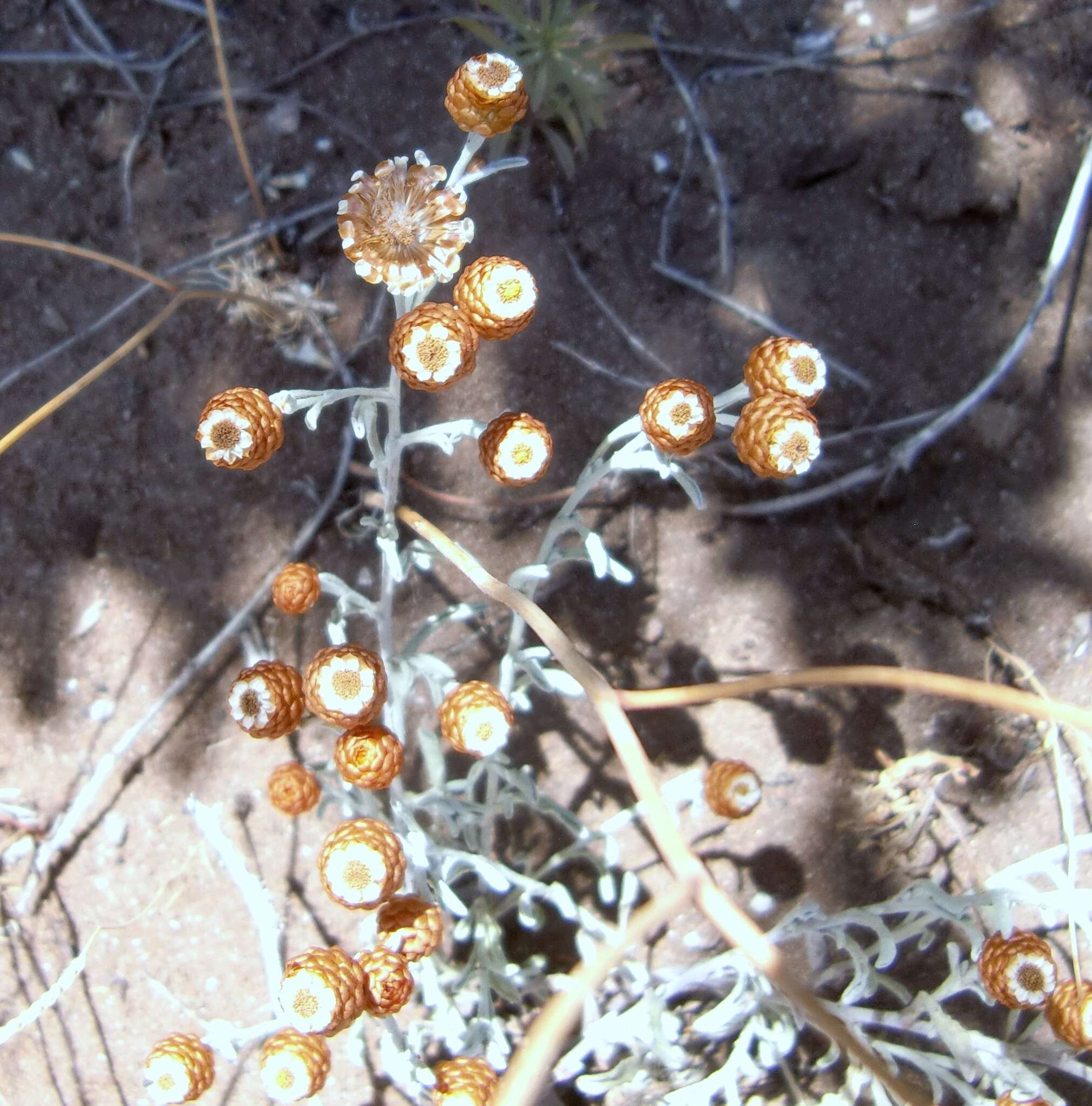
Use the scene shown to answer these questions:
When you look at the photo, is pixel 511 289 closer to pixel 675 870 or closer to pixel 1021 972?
pixel 675 870

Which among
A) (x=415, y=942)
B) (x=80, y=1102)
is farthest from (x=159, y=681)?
(x=415, y=942)

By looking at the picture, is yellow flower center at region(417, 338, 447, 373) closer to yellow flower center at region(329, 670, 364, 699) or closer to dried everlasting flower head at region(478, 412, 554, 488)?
dried everlasting flower head at region(478, 412, 554, 488)

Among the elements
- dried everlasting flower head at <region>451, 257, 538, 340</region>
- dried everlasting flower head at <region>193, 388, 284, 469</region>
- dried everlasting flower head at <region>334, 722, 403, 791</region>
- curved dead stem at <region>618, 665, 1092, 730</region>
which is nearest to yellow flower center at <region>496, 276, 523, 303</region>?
dried everlasting flower head at <region>451, 257, 538, 340</region>

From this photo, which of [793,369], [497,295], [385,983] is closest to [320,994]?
[385,983]

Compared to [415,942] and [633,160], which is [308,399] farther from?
[633,160]

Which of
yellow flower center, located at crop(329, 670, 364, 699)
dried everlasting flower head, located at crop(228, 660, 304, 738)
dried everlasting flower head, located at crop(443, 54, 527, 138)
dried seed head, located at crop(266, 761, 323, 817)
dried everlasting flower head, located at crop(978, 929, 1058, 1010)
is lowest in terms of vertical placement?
dried everlasting flower head, located at crop(978, 929, 1058, 1010)
